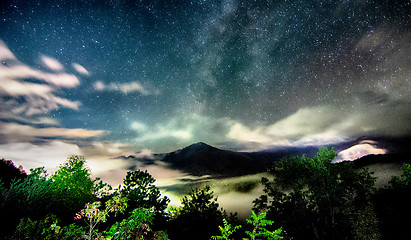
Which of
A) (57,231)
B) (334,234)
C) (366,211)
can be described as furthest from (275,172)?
(57,231)

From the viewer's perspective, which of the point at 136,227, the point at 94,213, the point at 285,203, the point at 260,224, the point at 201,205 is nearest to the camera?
the point at 260,224

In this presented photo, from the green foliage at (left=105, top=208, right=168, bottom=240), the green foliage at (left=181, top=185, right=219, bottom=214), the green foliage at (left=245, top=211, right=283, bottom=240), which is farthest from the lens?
the green foliage at (left=181, top=185, right=219, bottom=214)

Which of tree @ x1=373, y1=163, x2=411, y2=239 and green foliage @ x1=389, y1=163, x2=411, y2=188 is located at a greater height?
green foliage @ x1=389, y1=163, x2=411, y2=188

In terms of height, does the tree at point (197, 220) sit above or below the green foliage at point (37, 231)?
below

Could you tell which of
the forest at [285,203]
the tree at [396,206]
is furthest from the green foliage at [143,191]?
the tree at [396,206]

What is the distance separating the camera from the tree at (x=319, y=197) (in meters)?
22.9

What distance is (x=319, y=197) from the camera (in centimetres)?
2375

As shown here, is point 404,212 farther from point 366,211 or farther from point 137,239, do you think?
point 137,239

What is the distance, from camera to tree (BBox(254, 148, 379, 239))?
22891mm

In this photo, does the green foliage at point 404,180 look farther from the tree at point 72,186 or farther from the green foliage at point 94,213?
the tree at point 72,186

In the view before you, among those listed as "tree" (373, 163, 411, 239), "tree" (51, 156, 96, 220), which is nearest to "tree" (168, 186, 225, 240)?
"tree" (51, 156, 96, 220)

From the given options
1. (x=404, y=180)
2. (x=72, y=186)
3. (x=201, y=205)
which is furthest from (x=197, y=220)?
(x=404, y=180)

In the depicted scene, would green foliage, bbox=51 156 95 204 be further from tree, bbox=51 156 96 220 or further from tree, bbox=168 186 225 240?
tree, bbox=168 186 225 240

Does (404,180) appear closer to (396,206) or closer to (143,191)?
(396,206)
